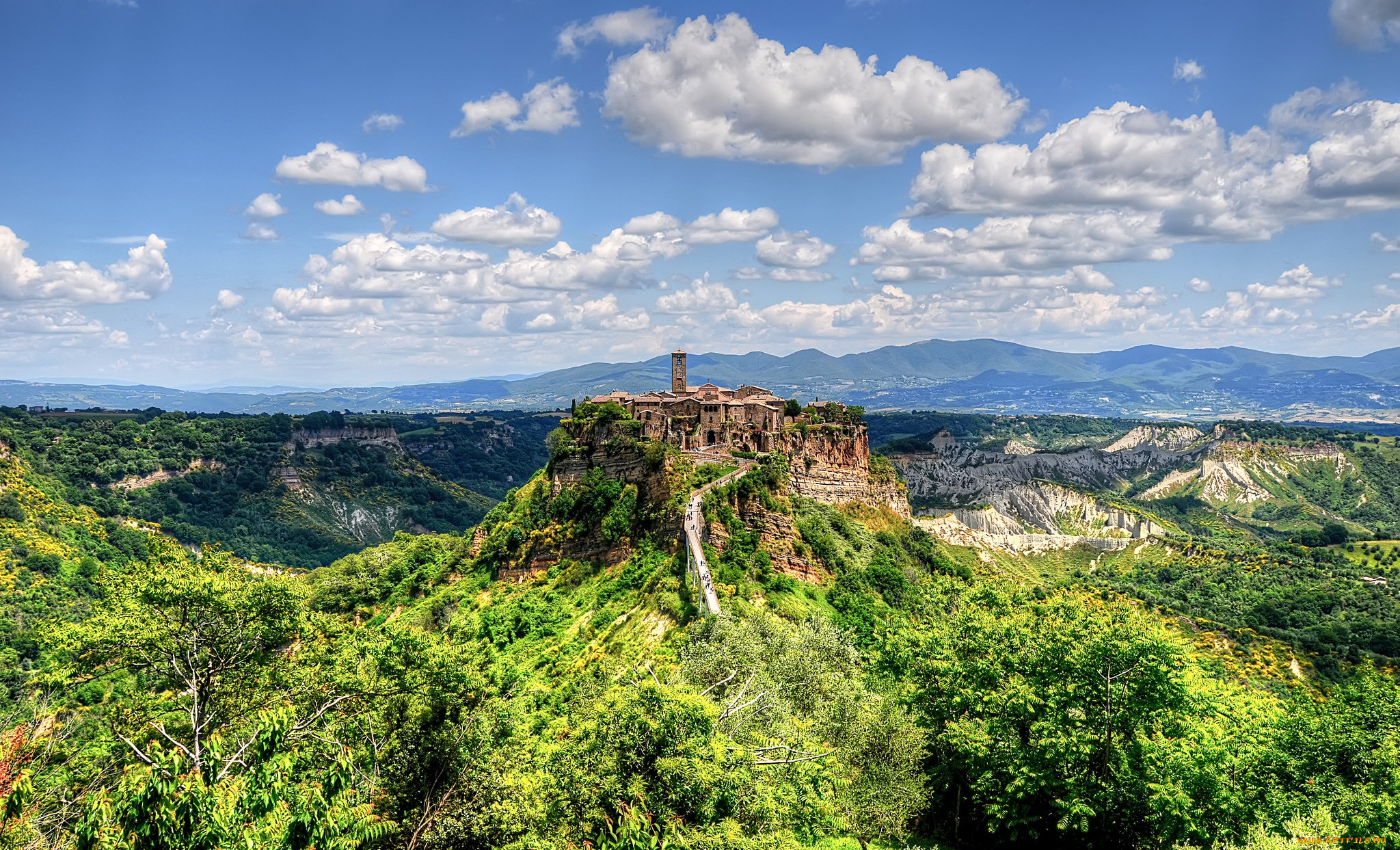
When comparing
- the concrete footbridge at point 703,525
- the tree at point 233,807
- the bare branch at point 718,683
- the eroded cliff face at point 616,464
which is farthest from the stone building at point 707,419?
the tree at point 233,807

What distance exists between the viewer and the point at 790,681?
36.1 meters

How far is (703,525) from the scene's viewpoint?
196 feet

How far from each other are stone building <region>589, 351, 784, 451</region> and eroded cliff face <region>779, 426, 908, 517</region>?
2820 millimetres

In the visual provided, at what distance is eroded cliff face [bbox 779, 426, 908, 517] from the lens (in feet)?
290

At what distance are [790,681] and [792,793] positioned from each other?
11610 millimetres

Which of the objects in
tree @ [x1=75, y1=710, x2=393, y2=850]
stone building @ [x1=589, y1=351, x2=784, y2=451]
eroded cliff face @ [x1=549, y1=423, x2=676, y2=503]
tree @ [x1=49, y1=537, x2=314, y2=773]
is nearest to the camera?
tree @ [x1=75, y1=710, x2=393, y2=850]

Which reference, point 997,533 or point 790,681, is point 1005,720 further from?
point 997,533

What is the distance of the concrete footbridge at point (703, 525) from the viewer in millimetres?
49428

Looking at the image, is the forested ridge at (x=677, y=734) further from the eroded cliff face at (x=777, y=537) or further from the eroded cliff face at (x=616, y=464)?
the eroded cliff face at (x=616, y=464)

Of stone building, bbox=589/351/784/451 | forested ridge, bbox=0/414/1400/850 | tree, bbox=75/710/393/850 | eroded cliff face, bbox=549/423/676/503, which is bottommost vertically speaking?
forested ridge, bbox=0/414/1400/850

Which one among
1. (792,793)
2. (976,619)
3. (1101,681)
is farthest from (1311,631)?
(792,793)

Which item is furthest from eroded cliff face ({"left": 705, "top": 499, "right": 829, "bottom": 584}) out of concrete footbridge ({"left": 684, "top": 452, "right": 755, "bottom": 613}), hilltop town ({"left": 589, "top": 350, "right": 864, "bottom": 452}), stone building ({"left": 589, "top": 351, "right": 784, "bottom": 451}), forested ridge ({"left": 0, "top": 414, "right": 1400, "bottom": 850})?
stone building ({"left": 589, "top": 351, "right": 784, "bottom": 451})

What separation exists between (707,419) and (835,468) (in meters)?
17.4

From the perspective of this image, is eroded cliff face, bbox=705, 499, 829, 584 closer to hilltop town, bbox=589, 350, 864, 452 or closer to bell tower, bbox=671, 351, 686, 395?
hilltop town, bbox=589, 350, 864, 452
